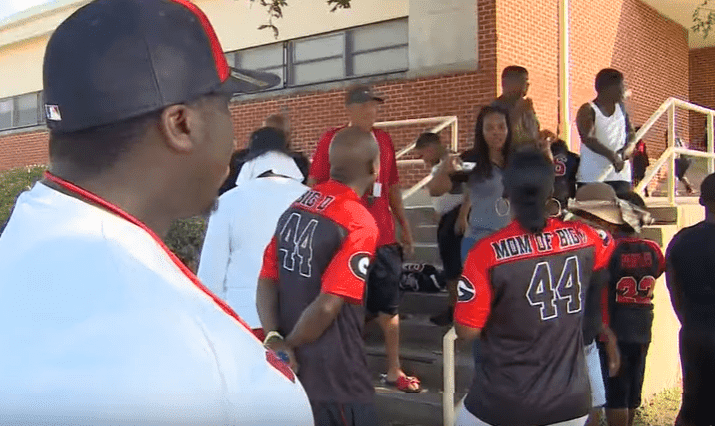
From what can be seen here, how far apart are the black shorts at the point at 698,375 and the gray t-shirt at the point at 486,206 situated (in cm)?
134

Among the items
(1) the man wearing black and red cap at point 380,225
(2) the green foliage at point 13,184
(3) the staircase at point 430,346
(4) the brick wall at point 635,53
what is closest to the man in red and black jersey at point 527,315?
(1) the man wearing black and red cap at point 380,225

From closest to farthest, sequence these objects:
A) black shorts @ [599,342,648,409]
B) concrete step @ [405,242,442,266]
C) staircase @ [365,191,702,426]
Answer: black shorts @ [599,342,648,409] → staircase @ [365,191,702,426] → concrete step @ [405,242,442,266]

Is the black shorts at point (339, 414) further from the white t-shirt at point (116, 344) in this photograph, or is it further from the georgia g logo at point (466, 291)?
the white t-shirt at point (116, 344)

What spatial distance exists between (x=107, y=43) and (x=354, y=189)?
226cm

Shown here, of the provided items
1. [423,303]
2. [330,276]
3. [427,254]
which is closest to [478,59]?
[427,254]

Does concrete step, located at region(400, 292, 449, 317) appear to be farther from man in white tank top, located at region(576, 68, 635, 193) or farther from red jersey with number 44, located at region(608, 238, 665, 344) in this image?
red jersey with number 44, located at region(608, 238, 665, 344)

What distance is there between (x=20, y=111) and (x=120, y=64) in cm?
2142

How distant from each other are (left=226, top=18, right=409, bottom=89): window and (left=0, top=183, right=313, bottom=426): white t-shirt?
434 inches

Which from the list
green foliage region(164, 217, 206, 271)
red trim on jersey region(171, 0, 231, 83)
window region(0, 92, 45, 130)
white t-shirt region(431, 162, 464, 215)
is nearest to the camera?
red trim on jersey region(171, 0, 231, 83)

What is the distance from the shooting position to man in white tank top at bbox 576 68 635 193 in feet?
20.4

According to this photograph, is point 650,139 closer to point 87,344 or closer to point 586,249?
point 586,249

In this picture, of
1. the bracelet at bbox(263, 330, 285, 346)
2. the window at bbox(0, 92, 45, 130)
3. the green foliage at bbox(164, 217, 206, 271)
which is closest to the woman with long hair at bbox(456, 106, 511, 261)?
Answer: the bracelet at bbox(263, 330, 285, 346)

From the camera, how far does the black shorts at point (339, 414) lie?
315 cm

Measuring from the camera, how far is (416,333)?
20.4 feet
